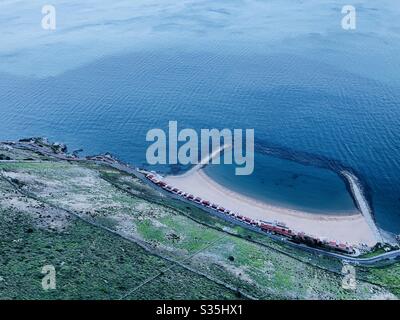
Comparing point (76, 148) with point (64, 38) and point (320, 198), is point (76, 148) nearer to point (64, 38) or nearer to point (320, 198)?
point (320, 198)

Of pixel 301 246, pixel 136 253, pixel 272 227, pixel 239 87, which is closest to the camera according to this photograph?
pixel 136 253

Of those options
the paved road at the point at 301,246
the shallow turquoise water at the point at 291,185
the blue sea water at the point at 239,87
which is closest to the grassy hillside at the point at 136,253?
the paved road at the point at 301,246

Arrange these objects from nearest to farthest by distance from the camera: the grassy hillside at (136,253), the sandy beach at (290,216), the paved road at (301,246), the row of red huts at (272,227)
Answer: the grassy hillside at (136,253) < the paved road at (301,246) < the row of red huts at (272,227) < the sandy beach at (290,216)

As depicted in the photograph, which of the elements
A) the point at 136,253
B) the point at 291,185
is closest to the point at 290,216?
the point at 291,185

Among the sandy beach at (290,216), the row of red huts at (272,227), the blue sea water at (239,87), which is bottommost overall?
the sandy beach at (290,216)

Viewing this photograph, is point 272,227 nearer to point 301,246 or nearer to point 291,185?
point 301,246

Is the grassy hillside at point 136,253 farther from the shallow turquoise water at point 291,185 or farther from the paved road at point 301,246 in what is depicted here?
the shallow turquoise water at point 291,185

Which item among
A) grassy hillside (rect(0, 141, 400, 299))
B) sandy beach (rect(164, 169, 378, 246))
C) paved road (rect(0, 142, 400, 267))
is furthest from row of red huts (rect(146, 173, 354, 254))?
grassy hillside (rect(0, 141, 400, 299))
